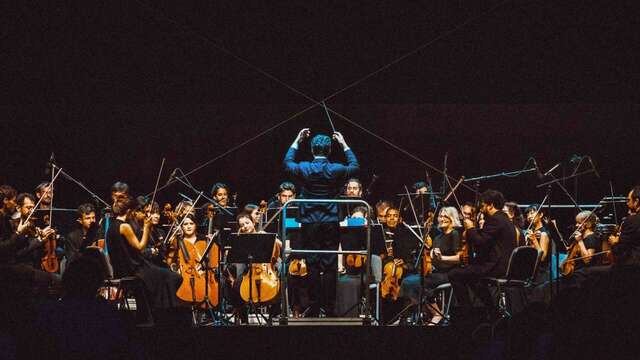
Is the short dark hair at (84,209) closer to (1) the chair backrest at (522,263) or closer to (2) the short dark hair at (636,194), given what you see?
(1) the chair backrest at (522,263)

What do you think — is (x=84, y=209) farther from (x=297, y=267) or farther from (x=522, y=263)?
(x=522, y=263)

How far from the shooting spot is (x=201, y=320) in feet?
26.8

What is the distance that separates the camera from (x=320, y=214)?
6.50m

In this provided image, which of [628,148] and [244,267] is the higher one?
[628,148]

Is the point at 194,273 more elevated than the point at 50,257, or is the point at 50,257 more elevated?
the point at 50,257

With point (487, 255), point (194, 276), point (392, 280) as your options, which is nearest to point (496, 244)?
point (487, 255)

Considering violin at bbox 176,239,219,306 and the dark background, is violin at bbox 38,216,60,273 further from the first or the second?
the dark background

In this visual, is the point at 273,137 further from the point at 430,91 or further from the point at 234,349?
the point at 234,349

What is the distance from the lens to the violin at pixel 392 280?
8.20 m

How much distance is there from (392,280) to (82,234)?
3.21 metres

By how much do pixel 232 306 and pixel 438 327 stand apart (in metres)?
3.97

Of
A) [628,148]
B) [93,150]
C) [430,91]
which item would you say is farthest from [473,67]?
[93,150]

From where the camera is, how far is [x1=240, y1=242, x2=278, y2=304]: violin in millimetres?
7797

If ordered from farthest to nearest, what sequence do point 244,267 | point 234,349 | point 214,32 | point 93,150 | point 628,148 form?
point 93,150 → point 628,148 → point 244,267 → point 214,32 → point 234,349
